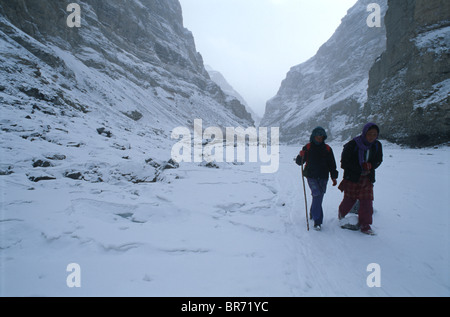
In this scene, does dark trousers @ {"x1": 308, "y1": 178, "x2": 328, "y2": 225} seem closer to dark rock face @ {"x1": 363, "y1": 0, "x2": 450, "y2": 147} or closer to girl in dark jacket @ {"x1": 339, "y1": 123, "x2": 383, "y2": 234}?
girl in dark jacket @ {"x1": 339, "y1": 123, "x2": 383, "y2": 234}

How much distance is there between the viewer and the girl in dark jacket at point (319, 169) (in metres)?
4.20

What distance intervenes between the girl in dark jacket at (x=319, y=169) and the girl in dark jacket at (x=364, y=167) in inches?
13.1

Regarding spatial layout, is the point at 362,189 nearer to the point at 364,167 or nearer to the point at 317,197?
the point at 364,167

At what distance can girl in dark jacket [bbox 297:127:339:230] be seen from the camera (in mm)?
4203

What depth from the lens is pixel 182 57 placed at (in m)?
84.6

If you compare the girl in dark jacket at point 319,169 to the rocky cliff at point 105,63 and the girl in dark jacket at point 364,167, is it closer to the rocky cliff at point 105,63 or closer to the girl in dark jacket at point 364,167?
the girl in dark jacket at point 364,167

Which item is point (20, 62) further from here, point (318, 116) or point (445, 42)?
point (318, 116)

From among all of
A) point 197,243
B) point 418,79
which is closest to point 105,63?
point 197,243

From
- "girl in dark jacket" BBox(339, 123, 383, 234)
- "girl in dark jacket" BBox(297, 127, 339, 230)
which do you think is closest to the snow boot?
"girl in dark jacket" BBox(339, 123, 383, 234)

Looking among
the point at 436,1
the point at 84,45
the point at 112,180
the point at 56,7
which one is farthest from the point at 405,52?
the point at 84,45

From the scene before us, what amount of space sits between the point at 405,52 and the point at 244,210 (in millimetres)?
33404

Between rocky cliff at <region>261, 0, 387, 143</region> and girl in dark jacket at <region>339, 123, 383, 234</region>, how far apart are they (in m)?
77.5

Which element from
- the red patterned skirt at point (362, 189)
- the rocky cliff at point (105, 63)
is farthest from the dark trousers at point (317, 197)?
the rocky cliff at point (105, 63)

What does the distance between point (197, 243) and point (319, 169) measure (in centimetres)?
284
